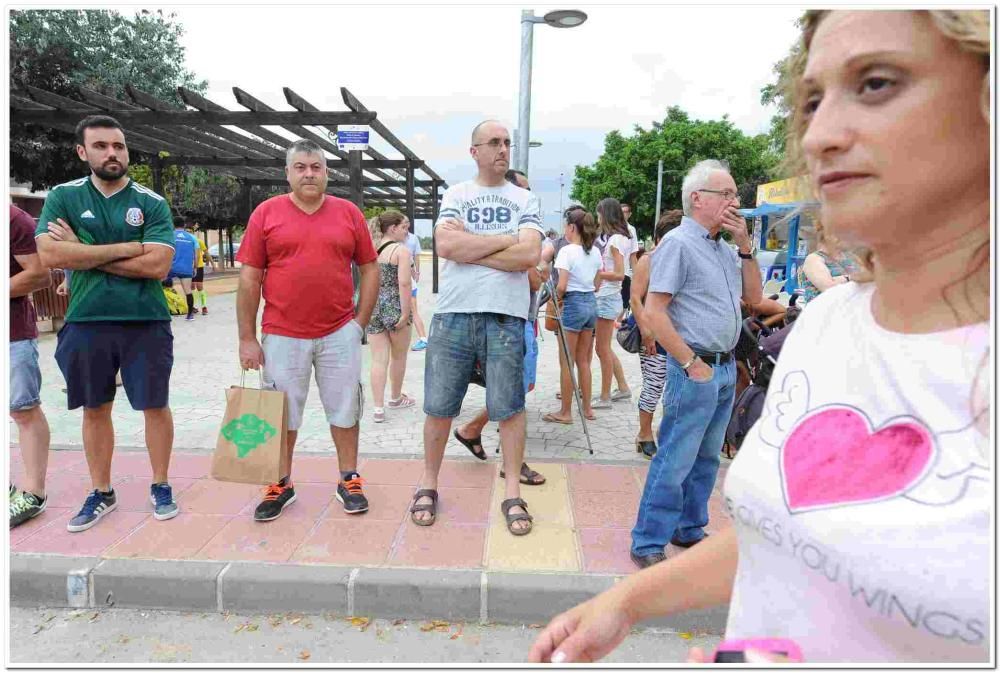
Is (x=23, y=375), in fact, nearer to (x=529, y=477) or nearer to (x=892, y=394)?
(x=529, y=477)

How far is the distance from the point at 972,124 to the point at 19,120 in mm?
12819

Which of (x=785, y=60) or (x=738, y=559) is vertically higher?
(x=785, y=60)

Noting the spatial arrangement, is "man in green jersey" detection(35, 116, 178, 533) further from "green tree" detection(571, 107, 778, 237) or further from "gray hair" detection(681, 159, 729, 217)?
"green tree" detection(571, 107, 778, 237)

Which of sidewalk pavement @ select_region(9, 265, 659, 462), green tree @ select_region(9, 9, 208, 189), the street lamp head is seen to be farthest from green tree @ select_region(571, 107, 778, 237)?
sidewalk pavement @ select_region(9, 265, 659, 462)

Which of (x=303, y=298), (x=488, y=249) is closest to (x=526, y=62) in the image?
(x=488, y=249)

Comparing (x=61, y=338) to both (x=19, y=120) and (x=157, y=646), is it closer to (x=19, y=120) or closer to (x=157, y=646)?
(x=157, y=646)

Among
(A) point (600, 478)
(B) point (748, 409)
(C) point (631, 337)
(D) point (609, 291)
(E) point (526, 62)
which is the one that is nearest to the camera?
(B) point (748, 409)

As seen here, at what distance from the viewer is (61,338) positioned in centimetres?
355

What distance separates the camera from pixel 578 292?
5.67 m

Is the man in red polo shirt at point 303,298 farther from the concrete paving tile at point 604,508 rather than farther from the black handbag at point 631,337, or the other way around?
the black handbag at point 631,337

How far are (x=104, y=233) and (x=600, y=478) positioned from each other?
11.0ft

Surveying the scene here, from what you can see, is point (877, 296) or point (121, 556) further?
point (121, 556)

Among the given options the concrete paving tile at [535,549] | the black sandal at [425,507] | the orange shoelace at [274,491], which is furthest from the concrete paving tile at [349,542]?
the concrete paving tile at [535,549]
